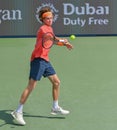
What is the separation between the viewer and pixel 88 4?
516 inches

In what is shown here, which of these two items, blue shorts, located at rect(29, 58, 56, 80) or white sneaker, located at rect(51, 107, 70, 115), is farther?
white sneaker, located at rect(51, 107, 70, 115)

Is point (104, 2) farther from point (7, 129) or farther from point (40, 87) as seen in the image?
point (7, 129)

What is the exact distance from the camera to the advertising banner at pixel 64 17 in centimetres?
1299

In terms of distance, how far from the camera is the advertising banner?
12992 millimetres

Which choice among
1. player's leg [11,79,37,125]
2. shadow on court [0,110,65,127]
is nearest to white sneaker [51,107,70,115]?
shadow on court [0,110,65,127]

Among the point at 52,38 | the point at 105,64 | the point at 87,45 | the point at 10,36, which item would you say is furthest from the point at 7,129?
the point at 10,36

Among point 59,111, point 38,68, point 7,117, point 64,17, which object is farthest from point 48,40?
point 64,17

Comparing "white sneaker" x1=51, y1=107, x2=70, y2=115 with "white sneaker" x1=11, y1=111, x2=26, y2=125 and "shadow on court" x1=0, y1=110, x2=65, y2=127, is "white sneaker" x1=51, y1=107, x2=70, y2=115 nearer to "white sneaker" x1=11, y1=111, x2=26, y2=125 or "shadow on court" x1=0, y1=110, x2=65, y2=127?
"shadow on court" x1=0, y1=110, x2=65, y2=127

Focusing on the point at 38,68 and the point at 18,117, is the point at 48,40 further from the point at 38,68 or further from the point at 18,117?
the point at 18,117

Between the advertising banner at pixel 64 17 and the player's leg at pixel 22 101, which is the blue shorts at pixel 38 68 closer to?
the player's leg at pixel 22 101

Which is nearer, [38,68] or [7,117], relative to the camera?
[38,68]

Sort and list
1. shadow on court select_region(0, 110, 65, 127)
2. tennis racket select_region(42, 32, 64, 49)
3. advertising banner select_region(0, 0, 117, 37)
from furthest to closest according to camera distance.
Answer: advertising banner select_region(0, 0, 117, 37), shadow on court select_region(0, 110, 65, 127), tennis racket select_region(42, 32, 64, 49)

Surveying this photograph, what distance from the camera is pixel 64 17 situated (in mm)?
13102

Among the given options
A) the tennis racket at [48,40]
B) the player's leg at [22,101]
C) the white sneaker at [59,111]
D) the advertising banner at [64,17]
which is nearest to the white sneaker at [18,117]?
the player's leg at [22,101]
